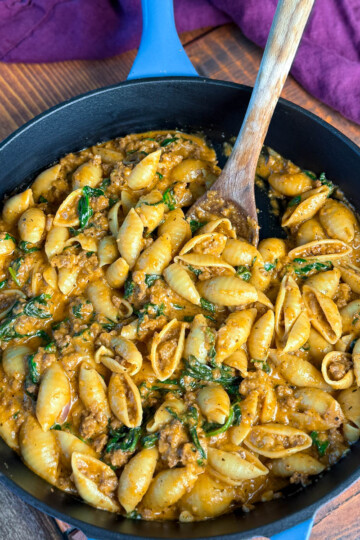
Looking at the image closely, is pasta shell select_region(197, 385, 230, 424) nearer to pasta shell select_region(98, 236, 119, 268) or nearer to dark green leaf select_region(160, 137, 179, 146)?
pasta shell select_region(98, 236, 119, 268)

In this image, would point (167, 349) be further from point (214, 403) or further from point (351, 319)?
point (351, 319)

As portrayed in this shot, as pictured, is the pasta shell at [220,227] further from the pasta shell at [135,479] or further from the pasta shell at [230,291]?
the pasta shell at [135,479]

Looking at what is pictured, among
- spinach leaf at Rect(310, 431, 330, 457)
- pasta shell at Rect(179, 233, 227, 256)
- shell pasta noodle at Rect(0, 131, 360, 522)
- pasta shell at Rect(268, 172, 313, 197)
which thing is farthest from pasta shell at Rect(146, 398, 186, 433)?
pasta shell at Rect(268, 172, 313, 197)

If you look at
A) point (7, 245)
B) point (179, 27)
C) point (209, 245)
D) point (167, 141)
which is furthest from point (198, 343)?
point (179, 27)

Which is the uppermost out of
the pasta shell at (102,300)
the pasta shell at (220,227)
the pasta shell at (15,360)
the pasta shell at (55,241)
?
the pasta shell at (55,241)

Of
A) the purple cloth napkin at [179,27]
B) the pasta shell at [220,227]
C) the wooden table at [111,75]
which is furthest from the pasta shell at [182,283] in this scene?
the purple cloth napkin at [179,27]
